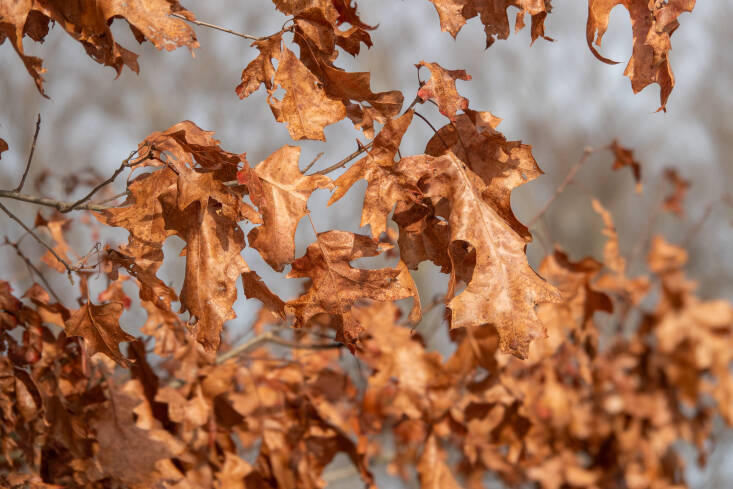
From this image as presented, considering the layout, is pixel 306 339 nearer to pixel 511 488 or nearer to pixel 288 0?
pixel 511 488

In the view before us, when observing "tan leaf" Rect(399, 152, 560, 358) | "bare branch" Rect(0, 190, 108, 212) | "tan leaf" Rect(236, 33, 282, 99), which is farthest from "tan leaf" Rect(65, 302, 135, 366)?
"tan leaf" Rect(399, 152, 560, 358)

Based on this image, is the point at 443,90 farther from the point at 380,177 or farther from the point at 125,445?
the point at 125,445

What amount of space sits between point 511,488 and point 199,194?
264cm

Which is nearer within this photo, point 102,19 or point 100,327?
point 102,19

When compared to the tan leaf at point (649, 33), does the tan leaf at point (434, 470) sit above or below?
below

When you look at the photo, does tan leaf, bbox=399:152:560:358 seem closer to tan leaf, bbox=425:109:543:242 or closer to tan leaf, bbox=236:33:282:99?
tan leaf, bbox=425:109:543:242

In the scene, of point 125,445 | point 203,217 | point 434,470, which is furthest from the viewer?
point 434,470

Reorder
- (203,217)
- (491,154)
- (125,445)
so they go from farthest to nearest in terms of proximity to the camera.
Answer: (125,445)
(491,154)
(203,217)

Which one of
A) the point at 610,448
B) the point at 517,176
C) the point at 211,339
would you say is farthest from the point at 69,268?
the point at 610,448

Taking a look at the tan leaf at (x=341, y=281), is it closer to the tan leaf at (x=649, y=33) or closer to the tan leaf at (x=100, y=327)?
the tan leaf at (x=100, y=327)

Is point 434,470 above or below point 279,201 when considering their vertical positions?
below

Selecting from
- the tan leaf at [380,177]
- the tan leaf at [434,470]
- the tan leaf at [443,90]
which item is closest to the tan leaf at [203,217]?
the tan leaf at [380,177]

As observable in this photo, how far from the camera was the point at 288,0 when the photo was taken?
3.13ft

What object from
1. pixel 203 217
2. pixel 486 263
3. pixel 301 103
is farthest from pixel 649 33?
pixel 203 217
